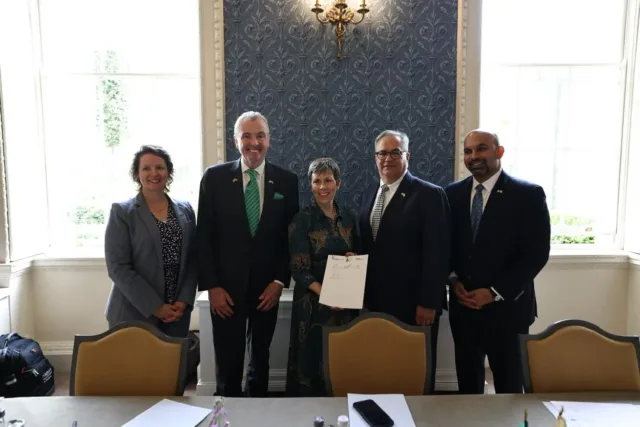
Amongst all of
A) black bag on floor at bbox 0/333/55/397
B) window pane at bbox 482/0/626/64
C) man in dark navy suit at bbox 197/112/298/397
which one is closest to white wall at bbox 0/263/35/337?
black bag on floor at bbox 0/333/55/397

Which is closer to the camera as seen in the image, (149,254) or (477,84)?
(149,254)

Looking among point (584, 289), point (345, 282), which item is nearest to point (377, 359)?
point (345, 282)

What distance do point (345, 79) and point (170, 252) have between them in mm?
1773

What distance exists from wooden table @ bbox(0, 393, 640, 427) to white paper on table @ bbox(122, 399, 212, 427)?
0.03 meters

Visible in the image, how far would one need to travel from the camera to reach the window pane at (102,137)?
3.39 meters

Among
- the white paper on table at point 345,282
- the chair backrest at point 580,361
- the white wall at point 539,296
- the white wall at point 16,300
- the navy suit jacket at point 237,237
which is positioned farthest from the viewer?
the white wall at point 539,296

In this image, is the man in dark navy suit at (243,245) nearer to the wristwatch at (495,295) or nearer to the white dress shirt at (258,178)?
the white dress shirt at (258,178)

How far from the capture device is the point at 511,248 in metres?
2.15

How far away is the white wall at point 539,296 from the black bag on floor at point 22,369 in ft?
1.55

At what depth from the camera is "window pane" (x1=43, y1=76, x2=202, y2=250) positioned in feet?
11.1

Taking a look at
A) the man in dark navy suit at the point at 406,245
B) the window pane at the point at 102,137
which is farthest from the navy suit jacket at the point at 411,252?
the window pane at the point at 102,137

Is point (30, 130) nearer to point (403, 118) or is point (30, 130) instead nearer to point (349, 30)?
point (349, 30)

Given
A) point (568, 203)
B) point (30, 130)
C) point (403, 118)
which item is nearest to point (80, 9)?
point (30, 130)

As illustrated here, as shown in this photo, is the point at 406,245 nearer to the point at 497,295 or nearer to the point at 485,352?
the point at 497,295
